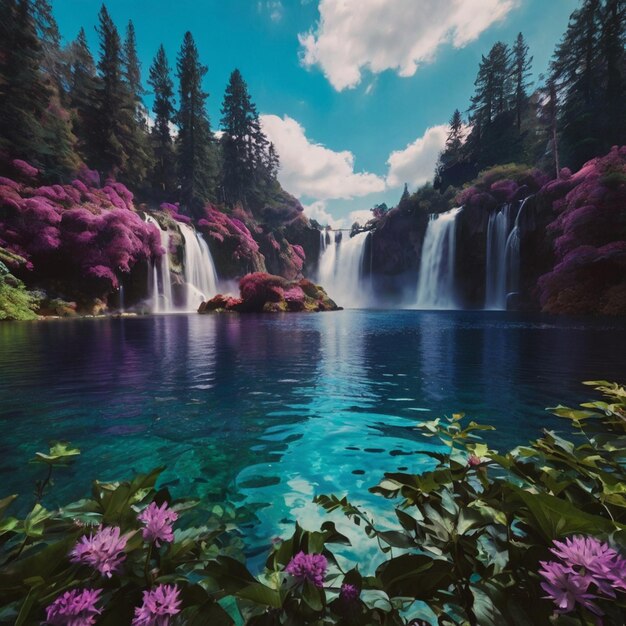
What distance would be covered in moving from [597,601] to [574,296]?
24016 millimetres

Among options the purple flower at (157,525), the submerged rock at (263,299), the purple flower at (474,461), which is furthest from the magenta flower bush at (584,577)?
the submerged rock at (263,299)

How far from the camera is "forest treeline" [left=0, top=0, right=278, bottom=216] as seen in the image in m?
22.2

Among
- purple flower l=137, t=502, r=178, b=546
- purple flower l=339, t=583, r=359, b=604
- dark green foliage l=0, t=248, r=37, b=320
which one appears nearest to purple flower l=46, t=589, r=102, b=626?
purple flower l=137, t=502, r=178, b=546

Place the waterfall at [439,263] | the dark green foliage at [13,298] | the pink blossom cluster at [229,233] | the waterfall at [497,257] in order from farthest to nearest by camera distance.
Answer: the pink blossom cluster at [229,233]
the waterfall at [439,263]
the waterfall at [497,257]
the dark green foliage at [13,298]

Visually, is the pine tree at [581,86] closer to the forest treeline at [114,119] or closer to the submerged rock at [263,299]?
the submerged rock at [263,299]

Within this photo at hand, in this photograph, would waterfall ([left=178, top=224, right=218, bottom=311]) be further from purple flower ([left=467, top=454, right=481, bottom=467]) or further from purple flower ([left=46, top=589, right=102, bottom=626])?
purple flower ([left=46, top=589, right=102, bottom=626])

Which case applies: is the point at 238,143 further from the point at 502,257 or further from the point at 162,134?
the point at 502,257

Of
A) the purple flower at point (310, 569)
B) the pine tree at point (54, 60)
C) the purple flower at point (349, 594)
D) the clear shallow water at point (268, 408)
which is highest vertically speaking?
the pine tree at point (54, 60)

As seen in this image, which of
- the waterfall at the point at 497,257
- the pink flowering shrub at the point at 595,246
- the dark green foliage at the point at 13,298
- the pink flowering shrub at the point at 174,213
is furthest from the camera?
the pink flowering shrub at the point at 174,213

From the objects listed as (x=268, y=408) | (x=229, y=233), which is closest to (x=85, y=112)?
(x=229, y=233)

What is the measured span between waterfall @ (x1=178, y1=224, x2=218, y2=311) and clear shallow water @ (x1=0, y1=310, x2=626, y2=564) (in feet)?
69.8

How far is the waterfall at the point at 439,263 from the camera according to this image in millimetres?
33344

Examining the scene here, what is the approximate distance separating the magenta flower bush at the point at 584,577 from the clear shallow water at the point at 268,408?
64.4 inches

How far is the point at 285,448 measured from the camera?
3.12m
